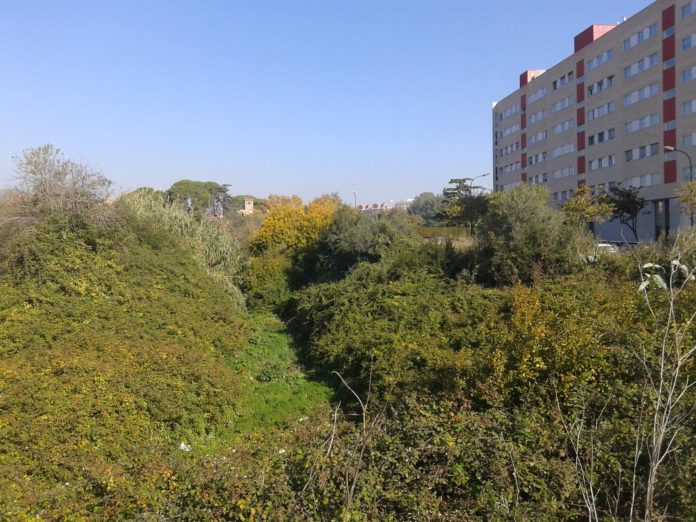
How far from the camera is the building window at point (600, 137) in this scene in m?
36.2

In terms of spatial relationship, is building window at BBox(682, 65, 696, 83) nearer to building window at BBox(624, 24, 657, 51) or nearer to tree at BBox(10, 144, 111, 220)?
building window at BBox(624, 24, 657, 51)

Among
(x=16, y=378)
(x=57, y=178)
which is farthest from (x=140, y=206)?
(x=16, y=378)

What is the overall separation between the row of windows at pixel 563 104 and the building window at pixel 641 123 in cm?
776

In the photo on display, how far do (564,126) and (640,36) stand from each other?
34.0 ft

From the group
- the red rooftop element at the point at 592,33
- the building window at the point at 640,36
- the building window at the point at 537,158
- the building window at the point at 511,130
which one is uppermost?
the red rooftop element at the point at 592,33

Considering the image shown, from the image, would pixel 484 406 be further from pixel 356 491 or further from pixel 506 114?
pixel 506 114

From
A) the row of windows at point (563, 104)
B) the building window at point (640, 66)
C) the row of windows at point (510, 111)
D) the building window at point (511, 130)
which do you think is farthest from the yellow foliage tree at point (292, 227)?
the row of windows at point (510, 111)

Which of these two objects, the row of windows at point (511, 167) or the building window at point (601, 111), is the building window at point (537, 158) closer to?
the row of windows at point (511, 167)

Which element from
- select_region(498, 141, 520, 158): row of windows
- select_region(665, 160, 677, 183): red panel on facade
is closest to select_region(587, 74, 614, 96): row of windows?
select_region(665, 160, 677, 183): red panel on facade

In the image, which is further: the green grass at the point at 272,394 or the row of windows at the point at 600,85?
the row of windows at the point at 600,85

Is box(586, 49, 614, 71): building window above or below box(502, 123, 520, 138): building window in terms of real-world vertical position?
above

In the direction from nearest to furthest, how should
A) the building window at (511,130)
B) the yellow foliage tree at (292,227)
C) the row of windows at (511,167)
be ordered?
the yellow foliage tree at (292,227) → the building window at (511,130) → the row of windows at (511,167)

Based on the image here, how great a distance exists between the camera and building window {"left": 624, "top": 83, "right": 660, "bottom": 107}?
31.4 metres

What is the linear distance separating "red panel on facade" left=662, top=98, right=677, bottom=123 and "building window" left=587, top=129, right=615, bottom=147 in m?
5.28
